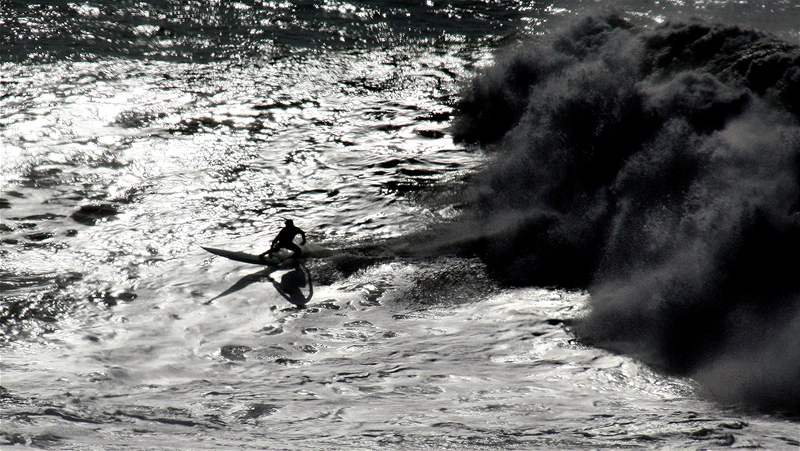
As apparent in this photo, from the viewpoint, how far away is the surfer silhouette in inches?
492

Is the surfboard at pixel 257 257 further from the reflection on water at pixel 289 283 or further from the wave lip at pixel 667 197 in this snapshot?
the wave lip at pixel 667 197

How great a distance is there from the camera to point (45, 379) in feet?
32.1

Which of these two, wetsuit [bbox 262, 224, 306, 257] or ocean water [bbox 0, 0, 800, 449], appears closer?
ocean water [bbox 0, 0, 800, 449]

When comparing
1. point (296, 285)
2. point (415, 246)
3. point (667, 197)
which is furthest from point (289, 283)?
point (667, 197)

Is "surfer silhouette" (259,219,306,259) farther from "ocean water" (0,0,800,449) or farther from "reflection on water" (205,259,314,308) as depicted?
"ocean water" (0,0,800,449)

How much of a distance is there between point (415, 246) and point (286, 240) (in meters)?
1.62

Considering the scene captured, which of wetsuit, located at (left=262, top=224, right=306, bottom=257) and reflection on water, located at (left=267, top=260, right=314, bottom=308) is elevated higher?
wetsuit, located at (left=262, top=224, right=306, bottom=257)

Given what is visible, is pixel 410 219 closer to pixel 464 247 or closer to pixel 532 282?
pixel 464 247

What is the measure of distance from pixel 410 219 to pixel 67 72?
27.3 ft

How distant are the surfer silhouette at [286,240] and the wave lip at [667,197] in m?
2.28

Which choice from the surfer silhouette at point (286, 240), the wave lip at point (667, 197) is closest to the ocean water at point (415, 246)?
the wave lip at point (667, 197)

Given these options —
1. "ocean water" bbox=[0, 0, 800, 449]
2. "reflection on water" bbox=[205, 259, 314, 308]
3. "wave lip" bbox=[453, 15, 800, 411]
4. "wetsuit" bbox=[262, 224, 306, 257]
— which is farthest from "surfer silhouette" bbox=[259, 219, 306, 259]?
"wave lip" bbox=[453, 15, 800, 411]

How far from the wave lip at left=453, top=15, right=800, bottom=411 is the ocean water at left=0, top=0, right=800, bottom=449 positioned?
34 millimetres

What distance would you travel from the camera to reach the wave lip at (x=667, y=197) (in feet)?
33.8
